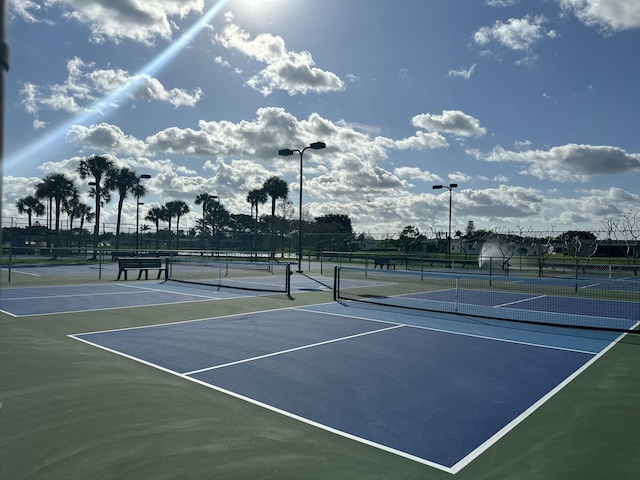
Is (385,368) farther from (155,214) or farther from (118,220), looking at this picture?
(155,214)

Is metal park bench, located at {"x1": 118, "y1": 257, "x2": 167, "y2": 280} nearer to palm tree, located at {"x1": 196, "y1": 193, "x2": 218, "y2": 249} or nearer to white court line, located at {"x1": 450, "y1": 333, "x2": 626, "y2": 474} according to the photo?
white court line, located at {"x1": 450, "y1": 333, "x2": 626, "y2": 474}

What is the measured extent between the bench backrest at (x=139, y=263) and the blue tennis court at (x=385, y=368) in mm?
11787

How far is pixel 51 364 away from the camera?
743 centimetres

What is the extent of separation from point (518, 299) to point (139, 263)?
1621 cm

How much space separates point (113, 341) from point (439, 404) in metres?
6.24

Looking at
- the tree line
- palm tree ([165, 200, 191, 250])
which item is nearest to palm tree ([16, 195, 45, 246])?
the tree line

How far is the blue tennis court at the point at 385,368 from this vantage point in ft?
17.2

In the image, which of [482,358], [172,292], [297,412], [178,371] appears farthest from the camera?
[172,292]

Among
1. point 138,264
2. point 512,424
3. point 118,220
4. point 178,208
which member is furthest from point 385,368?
point 178,208

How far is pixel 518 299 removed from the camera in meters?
17.6

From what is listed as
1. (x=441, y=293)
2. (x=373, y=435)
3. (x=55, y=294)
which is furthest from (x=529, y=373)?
(x=55, y=294)

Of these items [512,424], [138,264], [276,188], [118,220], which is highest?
[276,188]

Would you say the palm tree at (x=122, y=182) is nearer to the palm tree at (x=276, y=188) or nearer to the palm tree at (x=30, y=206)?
the palm tree at (x=276, y=188)

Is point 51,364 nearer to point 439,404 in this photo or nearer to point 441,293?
point 439,404
